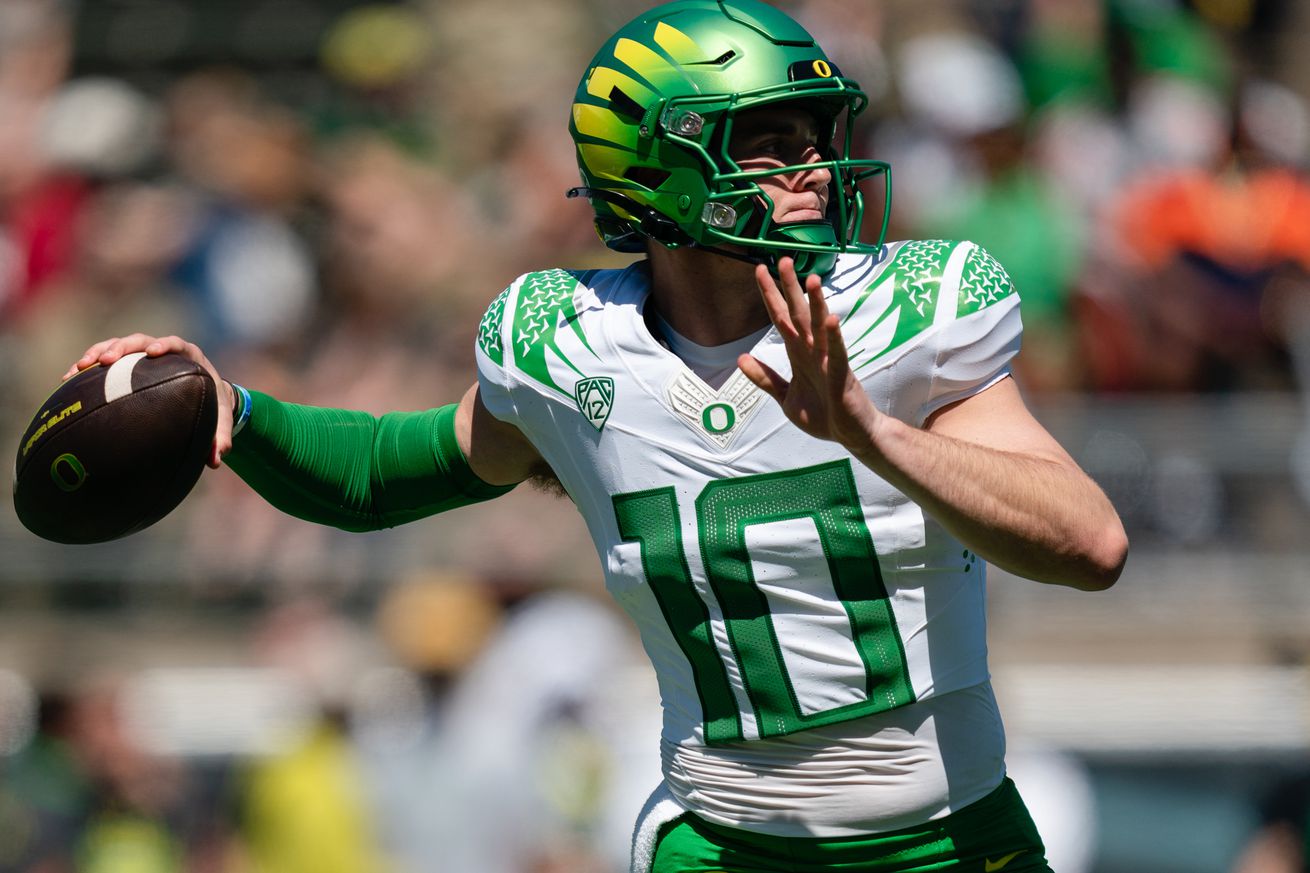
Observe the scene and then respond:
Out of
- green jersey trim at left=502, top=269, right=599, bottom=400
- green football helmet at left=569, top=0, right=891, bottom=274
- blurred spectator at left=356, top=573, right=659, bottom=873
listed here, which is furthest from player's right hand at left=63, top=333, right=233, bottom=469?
blurred spectator at left=356, top=573, right=659, bottom=873

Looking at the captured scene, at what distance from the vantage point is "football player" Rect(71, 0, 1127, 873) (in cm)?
285

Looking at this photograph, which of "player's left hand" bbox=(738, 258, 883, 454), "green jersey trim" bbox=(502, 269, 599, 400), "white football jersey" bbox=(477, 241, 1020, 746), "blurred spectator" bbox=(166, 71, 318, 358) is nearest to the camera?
"player's left hand" bbox=(738, 258, 883, 454)

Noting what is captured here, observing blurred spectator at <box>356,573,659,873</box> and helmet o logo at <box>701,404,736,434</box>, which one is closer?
helmet o logo at <box>701,404,736,434</box>

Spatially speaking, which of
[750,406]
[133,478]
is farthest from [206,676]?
[750,406]

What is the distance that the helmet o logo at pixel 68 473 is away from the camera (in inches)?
120

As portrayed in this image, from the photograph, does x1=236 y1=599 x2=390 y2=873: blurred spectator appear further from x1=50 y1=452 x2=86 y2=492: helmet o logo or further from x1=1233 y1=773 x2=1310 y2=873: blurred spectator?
x1=50 y1=452 x2=86 y2=492: helmet o logo

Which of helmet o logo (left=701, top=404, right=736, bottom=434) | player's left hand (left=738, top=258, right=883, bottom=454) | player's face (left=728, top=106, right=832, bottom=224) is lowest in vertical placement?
helmet o logo (left=701, top=404, right=736, bottom=434)

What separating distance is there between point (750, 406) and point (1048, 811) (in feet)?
10.7

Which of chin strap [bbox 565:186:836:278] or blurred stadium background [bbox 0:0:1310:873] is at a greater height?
chin strap [bbox 565:186:836:278]

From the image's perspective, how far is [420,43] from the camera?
8758 mm

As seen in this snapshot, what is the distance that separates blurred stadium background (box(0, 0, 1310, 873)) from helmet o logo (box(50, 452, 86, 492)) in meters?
3.09

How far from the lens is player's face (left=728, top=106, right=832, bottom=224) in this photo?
9.81 feet

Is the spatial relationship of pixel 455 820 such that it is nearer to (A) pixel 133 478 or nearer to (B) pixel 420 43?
(A) pixel 133 478

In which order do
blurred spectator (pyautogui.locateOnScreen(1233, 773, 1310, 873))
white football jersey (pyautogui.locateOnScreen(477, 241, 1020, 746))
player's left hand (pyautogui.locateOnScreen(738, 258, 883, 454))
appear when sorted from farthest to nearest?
blurred spectator (pyautogui.locateOnScreen(1233, 773, 1310, 873)) < white football jersey (pyautogui.locateOnScreen(477, 241, 1020, 746)) < player's left hand (pyautogui.locateOnScreen(738, 258, 883, 454))
